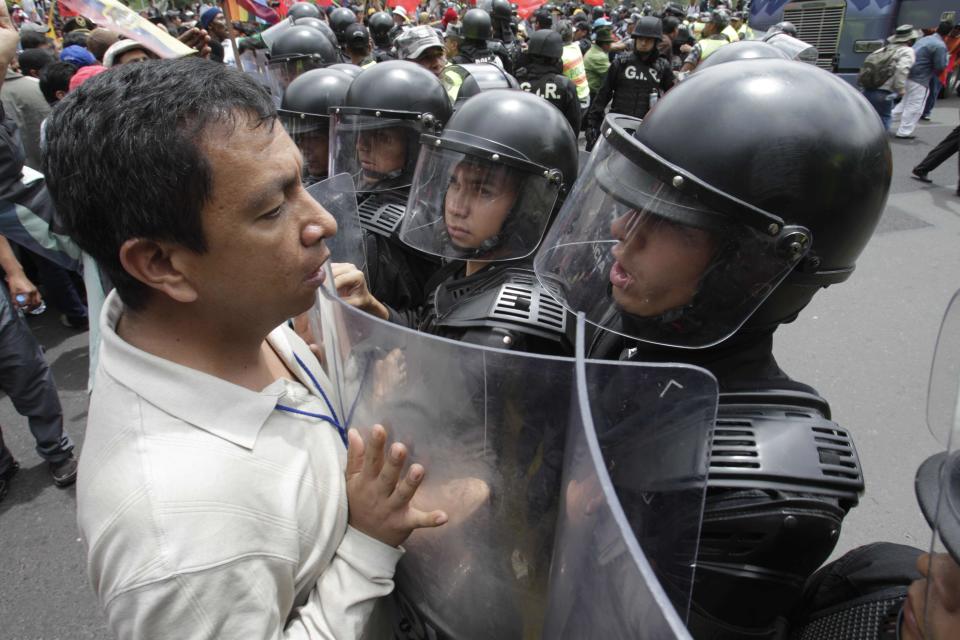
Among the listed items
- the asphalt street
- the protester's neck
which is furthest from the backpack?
the protester's neck

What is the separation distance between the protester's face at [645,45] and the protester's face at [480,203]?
17.9 ft

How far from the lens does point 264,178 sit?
90cm

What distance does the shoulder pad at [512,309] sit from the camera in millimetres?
1481

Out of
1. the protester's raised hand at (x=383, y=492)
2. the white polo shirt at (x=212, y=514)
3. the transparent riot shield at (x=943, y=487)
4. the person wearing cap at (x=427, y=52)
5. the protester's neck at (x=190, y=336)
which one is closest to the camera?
the transparent riot shield at (x=943, y=487)

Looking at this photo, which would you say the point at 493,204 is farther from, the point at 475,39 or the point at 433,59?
the point at 475,39

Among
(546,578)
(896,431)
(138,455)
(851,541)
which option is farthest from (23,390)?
(896,431)

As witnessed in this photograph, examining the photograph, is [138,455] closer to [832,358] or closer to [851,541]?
[851,541]

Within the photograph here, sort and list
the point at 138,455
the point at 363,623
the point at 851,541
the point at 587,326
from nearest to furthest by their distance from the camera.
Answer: the point at 138,455 < the point at 363,623 < the point at 587,326 < the point at 851,541

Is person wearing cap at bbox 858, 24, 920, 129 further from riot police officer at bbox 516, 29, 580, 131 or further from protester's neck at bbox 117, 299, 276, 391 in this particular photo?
protester's neck at bbox 117, 299, 276, 391

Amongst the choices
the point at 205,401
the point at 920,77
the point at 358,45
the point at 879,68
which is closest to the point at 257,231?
the point at 205,401

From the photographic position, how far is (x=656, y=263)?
4.16 ft

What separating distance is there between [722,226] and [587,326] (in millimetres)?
457

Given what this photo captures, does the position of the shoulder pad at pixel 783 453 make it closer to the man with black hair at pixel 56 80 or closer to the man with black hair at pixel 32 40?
the man with black hair at pixel 56 80

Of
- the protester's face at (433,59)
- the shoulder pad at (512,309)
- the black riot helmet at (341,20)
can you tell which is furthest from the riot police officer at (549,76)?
the shoulder pad at (512,309)
